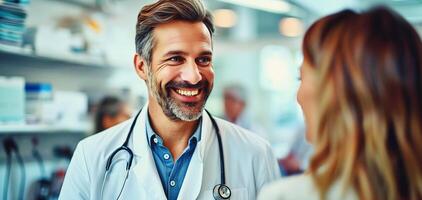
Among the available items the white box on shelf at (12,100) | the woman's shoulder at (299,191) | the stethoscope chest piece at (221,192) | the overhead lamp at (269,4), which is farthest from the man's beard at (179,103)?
the overhead lamp at (269,4)

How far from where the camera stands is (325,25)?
894 millimetres

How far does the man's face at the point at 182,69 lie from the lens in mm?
1480

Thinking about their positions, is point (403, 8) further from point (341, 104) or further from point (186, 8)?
point (341, 104)

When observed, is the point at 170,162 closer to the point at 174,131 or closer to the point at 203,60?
the point at 174,131

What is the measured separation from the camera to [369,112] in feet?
2.74

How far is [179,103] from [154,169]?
0.72ft

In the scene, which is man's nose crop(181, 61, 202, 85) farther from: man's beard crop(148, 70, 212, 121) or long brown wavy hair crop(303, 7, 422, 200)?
long brown wavy hair crop(303, 7, 422, 200)

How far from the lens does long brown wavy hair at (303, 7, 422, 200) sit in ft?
2.73

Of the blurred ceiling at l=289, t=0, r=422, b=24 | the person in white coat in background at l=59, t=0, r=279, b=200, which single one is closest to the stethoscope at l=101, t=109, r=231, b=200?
the person in white coat in background at l=59, t=0, r=279, b=200

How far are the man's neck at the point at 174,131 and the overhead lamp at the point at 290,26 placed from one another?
12.0 ft

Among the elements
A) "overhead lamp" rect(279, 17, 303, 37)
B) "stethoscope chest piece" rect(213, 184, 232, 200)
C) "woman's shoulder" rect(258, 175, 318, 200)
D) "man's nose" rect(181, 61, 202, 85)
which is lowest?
"stethoscope chest piece" rect(213, 184, 232, 200)

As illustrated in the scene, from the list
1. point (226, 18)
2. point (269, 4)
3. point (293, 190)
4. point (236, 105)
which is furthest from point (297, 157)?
point (293, 190)

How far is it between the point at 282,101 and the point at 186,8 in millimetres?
4608

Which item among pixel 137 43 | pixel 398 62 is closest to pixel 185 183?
pixel 137 43
